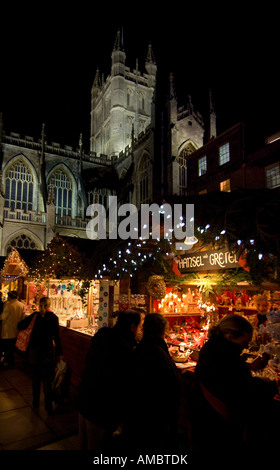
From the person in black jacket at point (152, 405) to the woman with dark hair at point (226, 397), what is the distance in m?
0.17

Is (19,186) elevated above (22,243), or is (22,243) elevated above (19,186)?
(19,186)

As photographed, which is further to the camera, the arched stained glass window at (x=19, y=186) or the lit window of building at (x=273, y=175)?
the arched stained glass window at (x=19, y=186)

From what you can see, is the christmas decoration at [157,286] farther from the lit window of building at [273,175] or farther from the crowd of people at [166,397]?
the lit window of building at [273,175]

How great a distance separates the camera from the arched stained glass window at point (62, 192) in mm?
29234

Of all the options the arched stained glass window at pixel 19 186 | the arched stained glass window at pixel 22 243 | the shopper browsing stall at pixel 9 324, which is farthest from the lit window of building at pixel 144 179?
the shopper browsing stall at pixel 9 324

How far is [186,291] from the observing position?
5.90 metres

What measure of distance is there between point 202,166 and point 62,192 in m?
15.4

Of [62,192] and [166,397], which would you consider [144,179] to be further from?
[166,397]

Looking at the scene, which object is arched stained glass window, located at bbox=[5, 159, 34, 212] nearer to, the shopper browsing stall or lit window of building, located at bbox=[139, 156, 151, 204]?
lit window of building, located at bbox=[139, 156, 151, 204]

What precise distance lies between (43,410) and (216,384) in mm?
3705

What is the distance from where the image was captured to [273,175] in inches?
573

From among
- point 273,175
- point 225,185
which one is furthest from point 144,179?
point 273,175

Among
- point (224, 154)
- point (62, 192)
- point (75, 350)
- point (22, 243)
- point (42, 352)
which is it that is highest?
point (62, 192)

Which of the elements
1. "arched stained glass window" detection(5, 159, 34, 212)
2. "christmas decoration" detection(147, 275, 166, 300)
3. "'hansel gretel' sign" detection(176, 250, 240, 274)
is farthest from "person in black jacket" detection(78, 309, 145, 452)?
"arched stained glass window" detection(5, 159, 34, 212)
